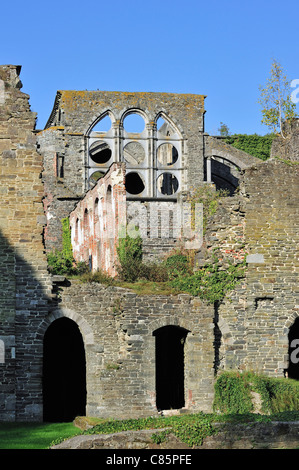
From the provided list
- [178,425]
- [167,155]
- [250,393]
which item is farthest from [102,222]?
[178,425]

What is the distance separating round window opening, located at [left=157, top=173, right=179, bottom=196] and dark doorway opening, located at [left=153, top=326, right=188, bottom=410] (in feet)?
60.7

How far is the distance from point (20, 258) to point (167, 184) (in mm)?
22788

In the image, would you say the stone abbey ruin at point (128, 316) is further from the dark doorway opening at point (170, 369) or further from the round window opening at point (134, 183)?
the round window opening at point (134, 183)

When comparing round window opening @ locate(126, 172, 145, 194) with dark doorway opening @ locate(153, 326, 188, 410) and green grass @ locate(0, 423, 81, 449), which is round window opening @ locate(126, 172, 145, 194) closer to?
dark doorway opening @ locate(153, 326, 188, 410)

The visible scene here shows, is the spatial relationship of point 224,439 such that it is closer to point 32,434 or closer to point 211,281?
point 32,434

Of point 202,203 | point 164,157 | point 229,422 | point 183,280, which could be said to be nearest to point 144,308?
point 183,280

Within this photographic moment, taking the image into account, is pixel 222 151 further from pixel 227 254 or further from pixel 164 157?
pixel 227 254

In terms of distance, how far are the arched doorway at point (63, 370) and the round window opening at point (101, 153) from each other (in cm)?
1853

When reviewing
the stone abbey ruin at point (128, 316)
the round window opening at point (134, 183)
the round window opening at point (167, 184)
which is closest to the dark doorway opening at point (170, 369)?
the stone abbey ruin at point (128, 316)

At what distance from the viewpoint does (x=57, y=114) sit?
1571 inches

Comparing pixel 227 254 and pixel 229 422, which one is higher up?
pixel 227 254

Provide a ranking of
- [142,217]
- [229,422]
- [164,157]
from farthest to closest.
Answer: [164,157], [142,217], [229,422]
